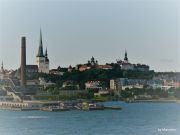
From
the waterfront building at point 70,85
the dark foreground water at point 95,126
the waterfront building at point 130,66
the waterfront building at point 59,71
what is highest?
the waterfront building at point 130,66

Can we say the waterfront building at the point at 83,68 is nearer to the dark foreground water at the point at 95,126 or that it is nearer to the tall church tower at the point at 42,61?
the tall church tower at the point at 42,61

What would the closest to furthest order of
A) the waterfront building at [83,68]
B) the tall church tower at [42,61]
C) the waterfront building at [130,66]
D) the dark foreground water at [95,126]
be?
the dark foreground water at [95,126]
the tall church tower at [42,61]
the waterfront building at [83,68]
the waterfront building at [130,66]

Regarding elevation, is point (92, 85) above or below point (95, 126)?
above

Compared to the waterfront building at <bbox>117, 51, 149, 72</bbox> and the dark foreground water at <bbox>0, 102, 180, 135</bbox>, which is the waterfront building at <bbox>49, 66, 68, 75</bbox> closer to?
the waterfront building at <bbox>117, 51, 149, 72</bbox>

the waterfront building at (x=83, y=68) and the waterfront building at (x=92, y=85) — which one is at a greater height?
the waterfront building at (x=83, y=68)

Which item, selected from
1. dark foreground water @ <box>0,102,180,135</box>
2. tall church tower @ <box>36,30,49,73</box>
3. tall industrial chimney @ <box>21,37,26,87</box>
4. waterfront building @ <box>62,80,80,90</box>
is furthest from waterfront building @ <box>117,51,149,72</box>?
dark foreground water @ <box>0,102,180,135</box>

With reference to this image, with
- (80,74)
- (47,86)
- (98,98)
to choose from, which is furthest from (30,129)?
(80,74)

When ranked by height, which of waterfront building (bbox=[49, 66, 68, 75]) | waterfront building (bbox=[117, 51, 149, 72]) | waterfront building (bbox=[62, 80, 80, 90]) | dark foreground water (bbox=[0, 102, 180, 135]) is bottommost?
dark foreground water (bbox=[0, 102, 180, 135])

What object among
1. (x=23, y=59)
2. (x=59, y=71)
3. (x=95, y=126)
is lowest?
(x=95, y=126)

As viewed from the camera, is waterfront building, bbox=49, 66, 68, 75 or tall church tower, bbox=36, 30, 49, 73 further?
waterfront building, bbox=49, 66, 68, 75

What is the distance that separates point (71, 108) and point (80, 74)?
8.38 m

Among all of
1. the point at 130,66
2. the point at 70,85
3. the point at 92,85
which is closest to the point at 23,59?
the point at 70,85

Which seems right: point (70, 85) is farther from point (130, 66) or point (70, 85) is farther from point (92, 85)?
point (130, 66)

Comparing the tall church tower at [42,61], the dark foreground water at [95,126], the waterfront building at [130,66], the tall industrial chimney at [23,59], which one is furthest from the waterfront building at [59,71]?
the dark foreground water at [95,126]
